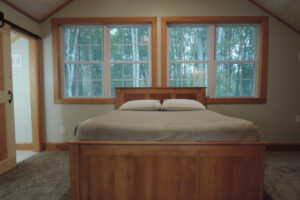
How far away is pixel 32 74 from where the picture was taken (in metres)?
2.62

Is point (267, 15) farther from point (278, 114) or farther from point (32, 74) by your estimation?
point (32, 74)

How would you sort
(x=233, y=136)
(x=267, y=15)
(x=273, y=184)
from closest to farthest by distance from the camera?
(x=233, y=136), (x=273, y=184), (x=267, y=15)

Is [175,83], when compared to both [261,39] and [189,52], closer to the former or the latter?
[189,52]

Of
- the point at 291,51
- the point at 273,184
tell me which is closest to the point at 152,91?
the point at 273,184

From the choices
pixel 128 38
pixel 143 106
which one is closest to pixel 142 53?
pixel 128 38

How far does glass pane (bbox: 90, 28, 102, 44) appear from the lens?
2.83 metres

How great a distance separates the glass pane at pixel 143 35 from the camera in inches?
111

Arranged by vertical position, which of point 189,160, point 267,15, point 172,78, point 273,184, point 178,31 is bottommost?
point 273,184

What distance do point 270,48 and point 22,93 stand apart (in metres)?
4.24

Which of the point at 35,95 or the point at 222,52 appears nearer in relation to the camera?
the point at 35,95

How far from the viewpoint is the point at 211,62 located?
110 inches

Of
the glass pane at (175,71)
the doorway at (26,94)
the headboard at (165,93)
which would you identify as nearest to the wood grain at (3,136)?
the doorway at (26,94)

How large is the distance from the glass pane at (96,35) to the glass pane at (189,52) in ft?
Result: 4.93

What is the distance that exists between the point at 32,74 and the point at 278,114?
4.11 metres
